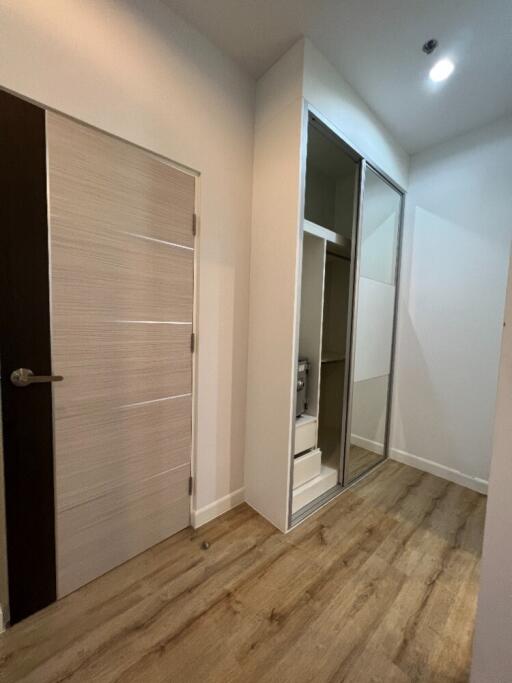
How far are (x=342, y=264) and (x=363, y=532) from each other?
1.91 m

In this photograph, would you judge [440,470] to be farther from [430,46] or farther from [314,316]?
[430,46]

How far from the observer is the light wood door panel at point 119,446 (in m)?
1.27

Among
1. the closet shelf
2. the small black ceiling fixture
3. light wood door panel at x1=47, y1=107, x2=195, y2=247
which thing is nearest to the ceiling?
the small black ceiling fixture

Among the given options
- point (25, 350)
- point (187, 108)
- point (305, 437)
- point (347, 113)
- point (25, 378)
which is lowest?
point (305, 437)

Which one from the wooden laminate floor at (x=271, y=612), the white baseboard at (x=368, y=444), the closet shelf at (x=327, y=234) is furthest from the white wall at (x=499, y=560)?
the white baseboard at (x=368, y=444)

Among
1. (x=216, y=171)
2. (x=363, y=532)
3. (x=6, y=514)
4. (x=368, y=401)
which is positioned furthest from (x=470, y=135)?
(x=6, y=514)

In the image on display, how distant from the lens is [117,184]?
132 centimetres

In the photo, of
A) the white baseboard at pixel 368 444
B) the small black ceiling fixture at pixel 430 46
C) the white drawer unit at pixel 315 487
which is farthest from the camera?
the white baseboard at pixel 368 444

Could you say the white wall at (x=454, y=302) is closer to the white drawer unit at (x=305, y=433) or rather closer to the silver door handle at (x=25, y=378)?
the white drawer unit at (x=305, y=433)

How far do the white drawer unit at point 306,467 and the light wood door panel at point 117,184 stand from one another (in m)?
1.55

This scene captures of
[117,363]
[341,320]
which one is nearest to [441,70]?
[341,320]

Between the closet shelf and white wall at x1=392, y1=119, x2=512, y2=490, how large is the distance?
2.68ft

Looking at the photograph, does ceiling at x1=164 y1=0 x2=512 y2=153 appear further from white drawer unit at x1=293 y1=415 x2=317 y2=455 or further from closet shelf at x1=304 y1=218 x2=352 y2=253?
white drawer unit at x1=293 y1=415 x2=317 y2=455

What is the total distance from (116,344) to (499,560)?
5.30ft
